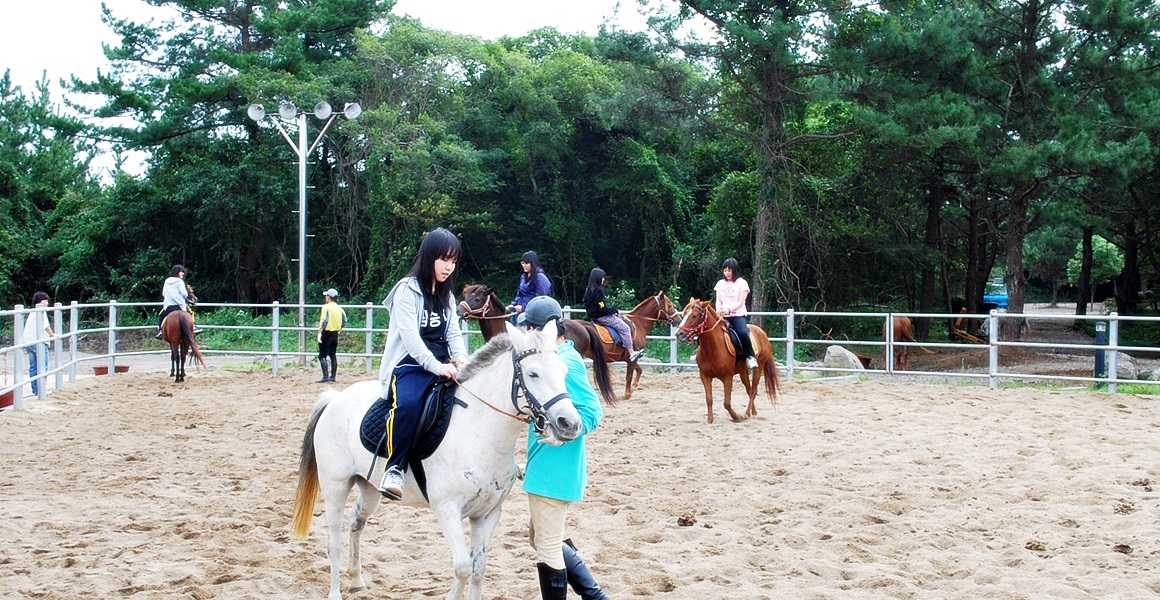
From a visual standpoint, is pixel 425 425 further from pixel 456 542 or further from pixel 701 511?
pixel 701 511

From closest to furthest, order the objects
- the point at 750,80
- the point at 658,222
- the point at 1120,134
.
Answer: the point at 1120,134, the point at 750,80, the point at 658,222

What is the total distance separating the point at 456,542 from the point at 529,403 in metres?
0.72

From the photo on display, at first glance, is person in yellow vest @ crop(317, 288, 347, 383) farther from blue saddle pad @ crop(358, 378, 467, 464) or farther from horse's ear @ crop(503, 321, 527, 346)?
horse's ear @ crop(503, 321, 527, 346)

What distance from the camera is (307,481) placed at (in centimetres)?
482

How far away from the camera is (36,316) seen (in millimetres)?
11977

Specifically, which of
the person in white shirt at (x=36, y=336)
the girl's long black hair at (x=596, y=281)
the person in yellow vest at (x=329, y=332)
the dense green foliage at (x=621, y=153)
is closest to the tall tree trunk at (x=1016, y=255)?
the dense green foliage at (x=621, y=153)

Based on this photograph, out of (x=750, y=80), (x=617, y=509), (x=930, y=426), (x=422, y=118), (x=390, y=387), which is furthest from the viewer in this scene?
(x=422, y=118)

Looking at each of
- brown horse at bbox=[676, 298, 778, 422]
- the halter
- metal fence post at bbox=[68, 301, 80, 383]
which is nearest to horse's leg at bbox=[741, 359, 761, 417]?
brown horse at bbox=[676, 298, 778, 422]

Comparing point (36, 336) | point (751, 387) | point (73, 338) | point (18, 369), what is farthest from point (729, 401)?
point (73, 338)

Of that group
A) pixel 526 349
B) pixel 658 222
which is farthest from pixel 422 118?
pixel 526 349

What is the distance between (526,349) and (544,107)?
23988mm

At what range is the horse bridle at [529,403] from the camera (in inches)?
141

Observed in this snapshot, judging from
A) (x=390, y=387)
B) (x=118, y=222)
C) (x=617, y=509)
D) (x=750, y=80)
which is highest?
(x=750, y=80)

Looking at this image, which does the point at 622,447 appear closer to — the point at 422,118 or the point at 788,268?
the point at 788,268
